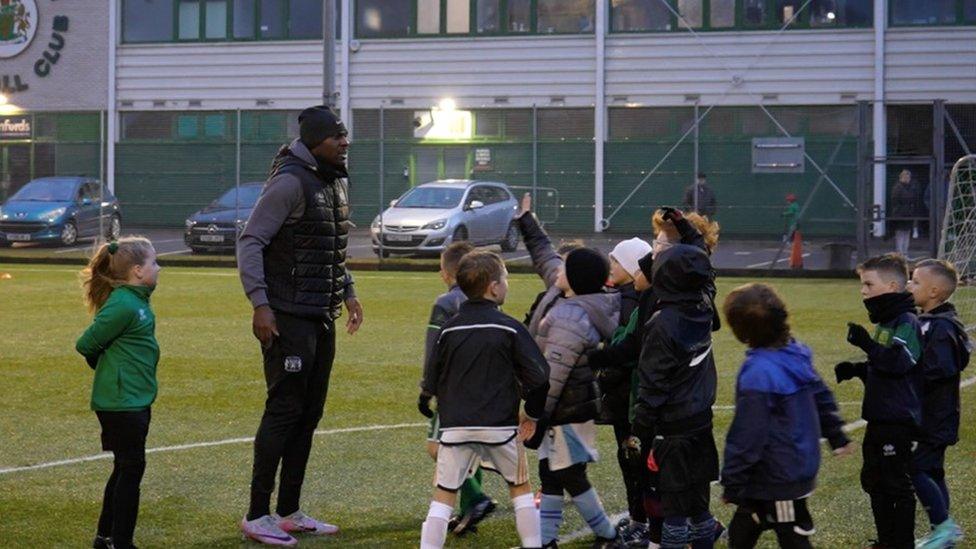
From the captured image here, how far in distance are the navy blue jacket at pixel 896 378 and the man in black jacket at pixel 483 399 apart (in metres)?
1.63

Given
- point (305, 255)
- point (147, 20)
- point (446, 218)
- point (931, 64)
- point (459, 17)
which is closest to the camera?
point (305, 255)

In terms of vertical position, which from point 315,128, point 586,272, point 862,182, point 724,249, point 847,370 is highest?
point 315,128

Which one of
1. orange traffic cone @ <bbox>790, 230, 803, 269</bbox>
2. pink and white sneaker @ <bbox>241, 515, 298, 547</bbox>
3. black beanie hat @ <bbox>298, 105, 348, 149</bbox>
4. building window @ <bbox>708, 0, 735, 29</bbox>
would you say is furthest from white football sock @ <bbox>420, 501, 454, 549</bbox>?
building window @ <bbox>708, 0, 735, 29</bbox>

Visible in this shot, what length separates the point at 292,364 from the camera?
812 cm

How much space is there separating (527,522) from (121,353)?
2136 mm

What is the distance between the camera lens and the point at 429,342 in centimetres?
791

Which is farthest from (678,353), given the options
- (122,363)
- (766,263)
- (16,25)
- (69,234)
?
(16,25)

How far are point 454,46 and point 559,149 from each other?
19.7 feet

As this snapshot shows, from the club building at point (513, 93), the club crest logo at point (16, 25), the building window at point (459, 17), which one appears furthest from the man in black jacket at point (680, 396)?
the club crest logo at point (16, 25)

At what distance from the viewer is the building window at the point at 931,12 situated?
37.2 m

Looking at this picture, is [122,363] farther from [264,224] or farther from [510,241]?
[510,241]

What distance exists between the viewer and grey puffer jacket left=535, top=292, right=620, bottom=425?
296 inches

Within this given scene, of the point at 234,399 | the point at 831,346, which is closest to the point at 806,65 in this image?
the point at 831,346

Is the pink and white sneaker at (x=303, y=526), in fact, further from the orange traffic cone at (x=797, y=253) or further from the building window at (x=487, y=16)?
the building window at (x=487, y=16)
